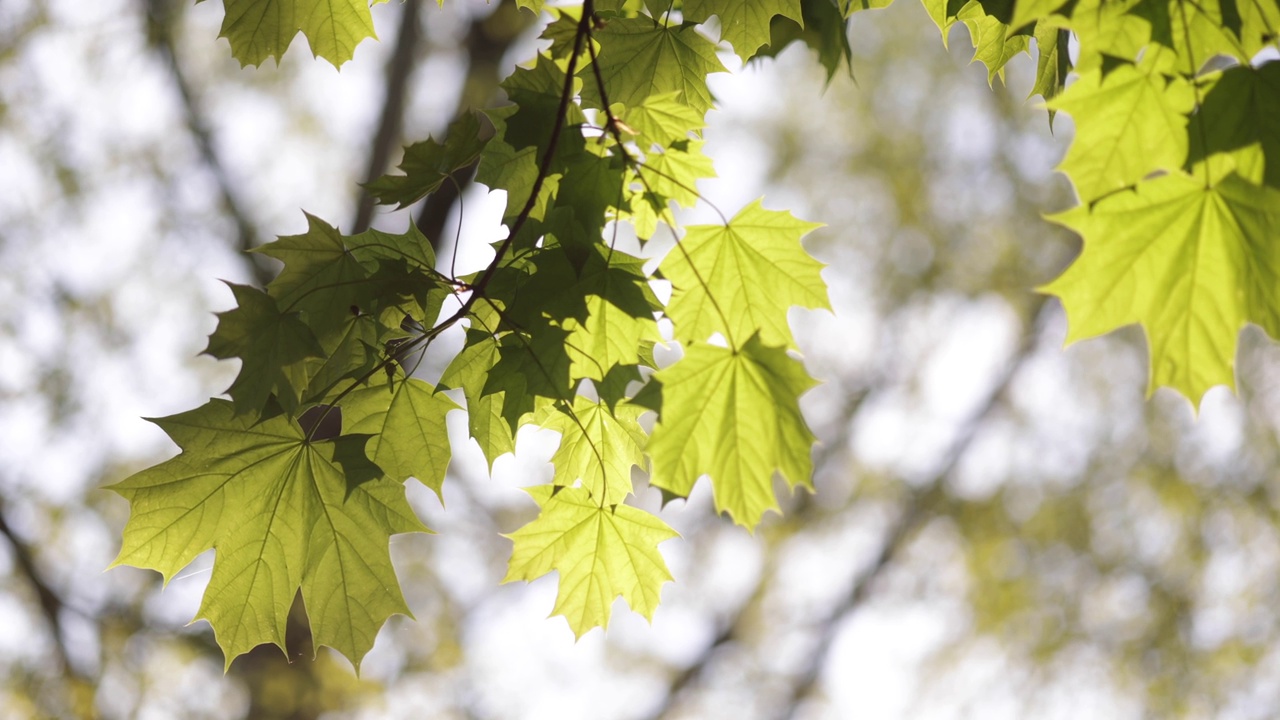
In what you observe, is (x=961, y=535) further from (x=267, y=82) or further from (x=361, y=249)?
(x=361, y=249)

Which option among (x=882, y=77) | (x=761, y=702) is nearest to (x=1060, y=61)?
(x=882, y=77)

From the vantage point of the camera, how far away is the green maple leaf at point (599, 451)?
1.71 meters

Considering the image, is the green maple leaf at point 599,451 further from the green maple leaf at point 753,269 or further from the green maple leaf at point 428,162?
the green maple leaf at point 428,162

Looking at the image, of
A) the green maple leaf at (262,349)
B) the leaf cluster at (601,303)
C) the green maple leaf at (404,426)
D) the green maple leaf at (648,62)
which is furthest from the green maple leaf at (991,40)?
the green maple leaf at (262,349)

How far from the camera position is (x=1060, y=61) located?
177cm

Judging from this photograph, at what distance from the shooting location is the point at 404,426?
Result: 1.58 meters

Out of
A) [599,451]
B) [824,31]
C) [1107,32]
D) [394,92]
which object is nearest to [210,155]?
[394,92]

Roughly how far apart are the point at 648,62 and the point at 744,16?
8.2 inches

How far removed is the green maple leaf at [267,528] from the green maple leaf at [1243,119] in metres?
1.33

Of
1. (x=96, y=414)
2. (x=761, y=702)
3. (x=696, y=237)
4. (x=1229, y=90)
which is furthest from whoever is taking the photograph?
(x=761, y=702)

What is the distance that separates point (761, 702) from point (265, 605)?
933 cm

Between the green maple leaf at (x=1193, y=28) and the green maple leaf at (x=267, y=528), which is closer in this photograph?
the green maple leaf at (x=1193, y=28)

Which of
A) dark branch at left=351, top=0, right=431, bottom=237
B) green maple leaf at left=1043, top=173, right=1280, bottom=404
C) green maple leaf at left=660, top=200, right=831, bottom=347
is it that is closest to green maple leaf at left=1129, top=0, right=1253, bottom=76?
green maple leaf at left=1043, top=173, right=1280, bottom=404

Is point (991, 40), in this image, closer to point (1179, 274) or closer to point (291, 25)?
point (1179, 274)
